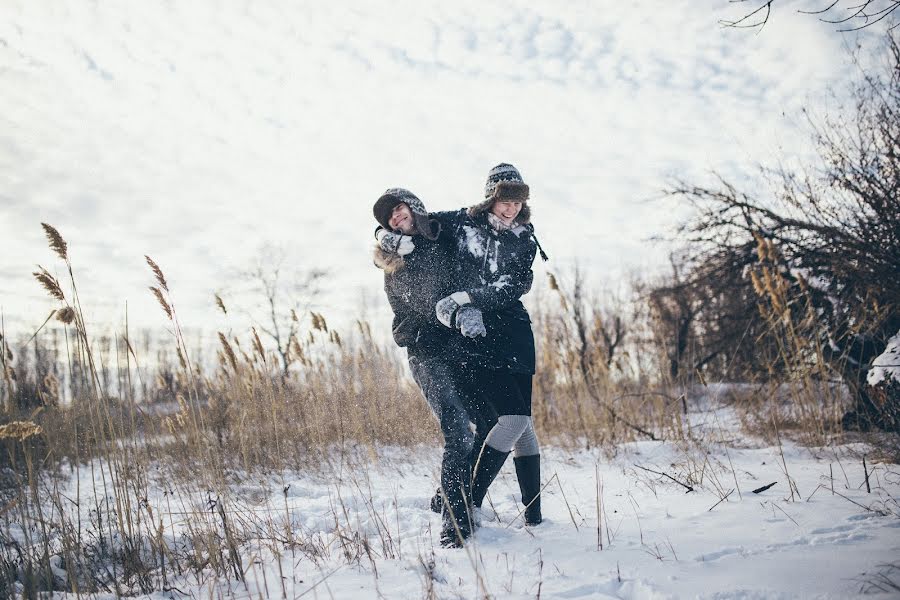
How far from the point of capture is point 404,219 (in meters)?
2.15

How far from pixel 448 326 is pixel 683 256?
21.1 feet

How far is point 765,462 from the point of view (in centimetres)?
314

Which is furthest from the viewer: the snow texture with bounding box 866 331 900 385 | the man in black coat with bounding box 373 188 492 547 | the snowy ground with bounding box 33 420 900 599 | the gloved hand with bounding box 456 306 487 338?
the snow texture with bounding box 866 331 900 385

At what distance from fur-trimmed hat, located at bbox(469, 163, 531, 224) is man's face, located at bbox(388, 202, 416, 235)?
0.97ft

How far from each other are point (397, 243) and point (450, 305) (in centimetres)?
37

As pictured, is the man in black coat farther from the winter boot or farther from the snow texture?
the snow texture

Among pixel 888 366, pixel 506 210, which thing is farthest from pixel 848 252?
pixel 506 210

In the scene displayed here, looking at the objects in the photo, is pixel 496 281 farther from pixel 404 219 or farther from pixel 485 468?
pixel 485 468

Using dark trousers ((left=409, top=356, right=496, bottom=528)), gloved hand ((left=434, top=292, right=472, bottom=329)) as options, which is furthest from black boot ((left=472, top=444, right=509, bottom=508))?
gloved hand ((left=434, top=292, right=472, bottom=329))

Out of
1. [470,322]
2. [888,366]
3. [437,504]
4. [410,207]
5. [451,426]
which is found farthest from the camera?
[888,366]

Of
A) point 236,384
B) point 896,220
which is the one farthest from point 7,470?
point 896,220

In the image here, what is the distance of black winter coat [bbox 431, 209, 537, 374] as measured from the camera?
210 centimetres

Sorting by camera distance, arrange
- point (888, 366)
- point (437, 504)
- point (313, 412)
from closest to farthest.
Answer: point (437, 504) → point (888, 366) → point (313, 412)

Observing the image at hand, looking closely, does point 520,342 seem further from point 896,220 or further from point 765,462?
point 896,220
